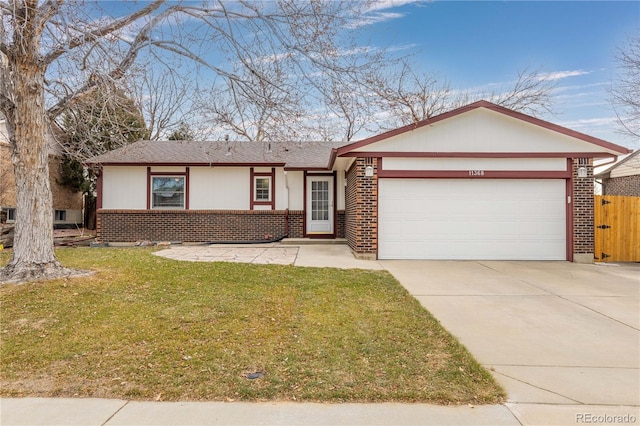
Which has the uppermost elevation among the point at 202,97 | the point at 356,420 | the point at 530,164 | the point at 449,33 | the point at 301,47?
the point at 449,33

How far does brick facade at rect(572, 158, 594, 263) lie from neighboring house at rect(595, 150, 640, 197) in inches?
343

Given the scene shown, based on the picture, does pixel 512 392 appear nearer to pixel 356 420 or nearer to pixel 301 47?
pixel 356 420

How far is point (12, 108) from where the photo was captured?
19.5ft

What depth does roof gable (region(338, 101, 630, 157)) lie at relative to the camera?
30.7 feet

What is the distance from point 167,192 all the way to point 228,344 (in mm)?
11072

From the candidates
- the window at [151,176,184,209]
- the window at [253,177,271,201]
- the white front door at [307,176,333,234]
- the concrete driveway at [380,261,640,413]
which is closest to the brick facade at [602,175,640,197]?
the concrete driveway at [380,261,640,413]

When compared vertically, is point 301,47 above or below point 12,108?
above

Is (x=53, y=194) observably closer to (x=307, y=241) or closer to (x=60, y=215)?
(x=60, y=215)

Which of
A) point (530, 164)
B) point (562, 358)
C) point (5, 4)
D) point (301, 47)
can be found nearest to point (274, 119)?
point (301, 47)

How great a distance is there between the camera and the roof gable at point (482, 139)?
30.7 ft

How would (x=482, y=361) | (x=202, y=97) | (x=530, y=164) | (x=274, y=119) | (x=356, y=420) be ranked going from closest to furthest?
(x=356, y=420)
(x=482, y=361)
(x=274, y=119)
(x=202, y=97)
(x=530, y=164)

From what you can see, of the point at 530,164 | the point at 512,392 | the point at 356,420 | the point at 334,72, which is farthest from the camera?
the point at 530,164

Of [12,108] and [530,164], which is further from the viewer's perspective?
[530,164]

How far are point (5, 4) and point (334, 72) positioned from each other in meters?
4.90
